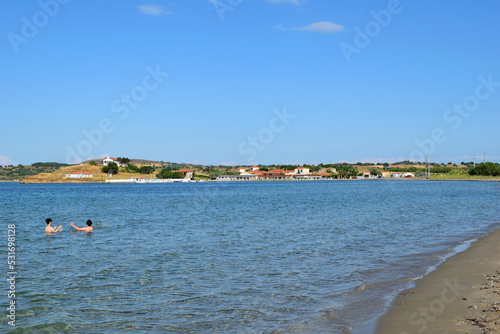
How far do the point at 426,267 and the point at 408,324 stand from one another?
7.57 m

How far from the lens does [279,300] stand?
1216 cm

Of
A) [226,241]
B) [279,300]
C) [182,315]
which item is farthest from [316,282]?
[226,241]

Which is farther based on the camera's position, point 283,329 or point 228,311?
point 228,311

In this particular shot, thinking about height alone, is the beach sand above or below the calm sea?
above

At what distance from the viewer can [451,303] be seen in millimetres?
10328

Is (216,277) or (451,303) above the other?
(451,303)

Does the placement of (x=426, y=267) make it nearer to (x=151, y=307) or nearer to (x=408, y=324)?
(x=408, y=324)

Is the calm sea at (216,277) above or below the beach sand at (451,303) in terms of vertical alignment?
below

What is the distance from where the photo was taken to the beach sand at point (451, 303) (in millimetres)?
8602

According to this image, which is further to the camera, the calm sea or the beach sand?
the calm sea

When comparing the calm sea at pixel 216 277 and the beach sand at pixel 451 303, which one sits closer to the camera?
the beach sand at pixel 451 303

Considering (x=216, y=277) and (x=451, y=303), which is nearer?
(x=451, y=303)

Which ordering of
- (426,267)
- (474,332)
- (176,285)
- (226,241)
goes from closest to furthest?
1. (474,332)
2. (176,285)
3. (426,267)
4. (226,241)

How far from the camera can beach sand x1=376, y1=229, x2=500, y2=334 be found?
339 inches
